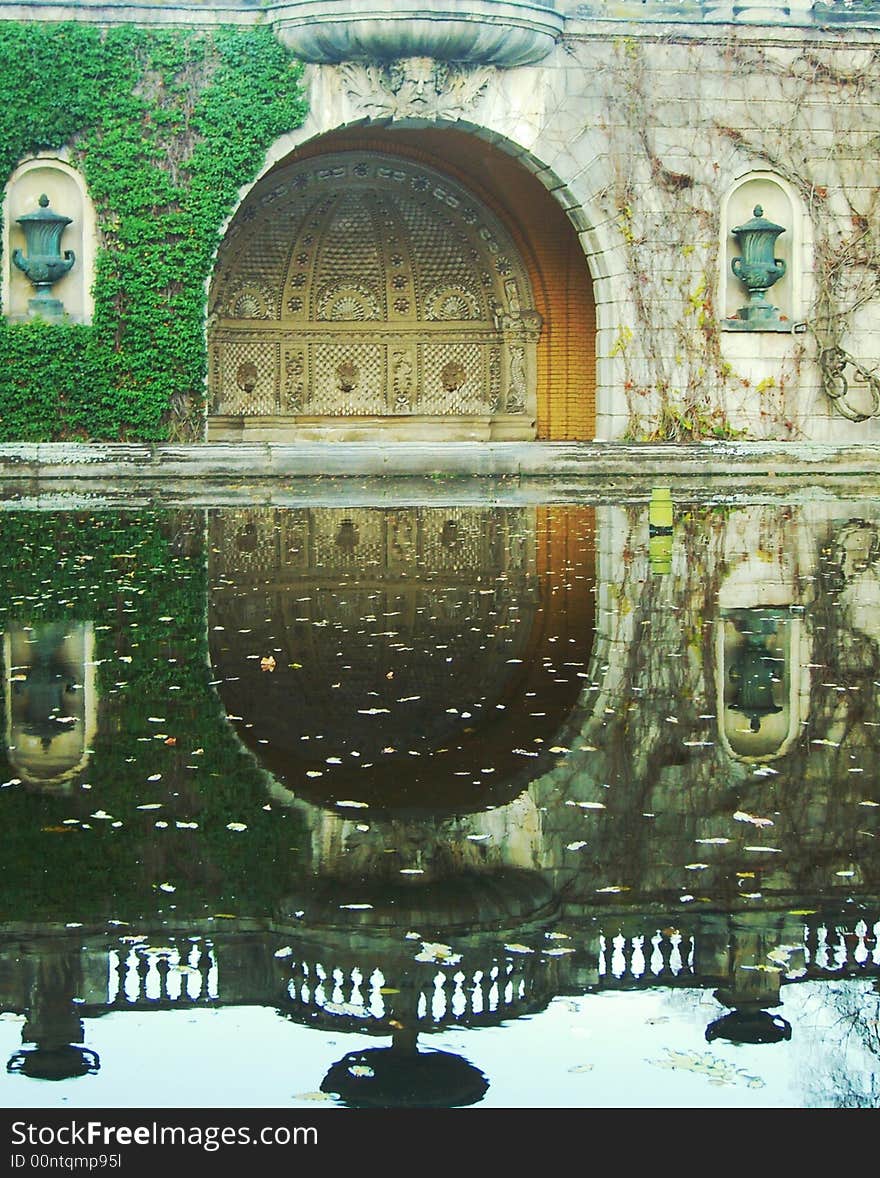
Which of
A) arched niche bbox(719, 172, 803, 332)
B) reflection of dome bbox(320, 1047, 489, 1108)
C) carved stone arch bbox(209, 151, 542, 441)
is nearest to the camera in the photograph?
reflection of dome bbox(320, 1047, 489, 1108)

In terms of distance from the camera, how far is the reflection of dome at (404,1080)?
3.17m

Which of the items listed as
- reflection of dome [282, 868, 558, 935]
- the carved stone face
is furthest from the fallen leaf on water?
the carved stone face

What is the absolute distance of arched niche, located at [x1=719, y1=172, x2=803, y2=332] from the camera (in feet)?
70.7

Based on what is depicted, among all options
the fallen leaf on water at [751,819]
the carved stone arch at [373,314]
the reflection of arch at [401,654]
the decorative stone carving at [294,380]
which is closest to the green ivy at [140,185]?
the carved stone arch at [373,314]

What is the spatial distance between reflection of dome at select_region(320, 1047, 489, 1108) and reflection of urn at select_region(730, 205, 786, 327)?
18.8 metres

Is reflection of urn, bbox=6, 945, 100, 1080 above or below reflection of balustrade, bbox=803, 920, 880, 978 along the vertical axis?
below

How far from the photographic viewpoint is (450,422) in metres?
24.6

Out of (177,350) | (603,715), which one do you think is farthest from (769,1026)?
(177,350)

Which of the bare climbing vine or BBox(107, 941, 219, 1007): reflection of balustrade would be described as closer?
BBox(107, 941, 219, 1007): reflection of balustrade

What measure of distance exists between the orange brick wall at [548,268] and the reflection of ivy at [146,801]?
1466 cm

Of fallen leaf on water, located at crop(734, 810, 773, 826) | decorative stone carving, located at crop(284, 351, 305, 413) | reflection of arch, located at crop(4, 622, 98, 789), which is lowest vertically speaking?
fallen leaf on water, located at crop(734, 810, 773, 826)

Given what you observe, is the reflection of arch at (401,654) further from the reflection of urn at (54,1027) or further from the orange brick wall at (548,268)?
the orange brick wall at (548,268)

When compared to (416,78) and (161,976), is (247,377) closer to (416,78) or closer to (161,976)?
(416,78)

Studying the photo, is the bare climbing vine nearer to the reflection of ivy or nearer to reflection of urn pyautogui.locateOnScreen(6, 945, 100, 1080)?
the reflection of ivy
